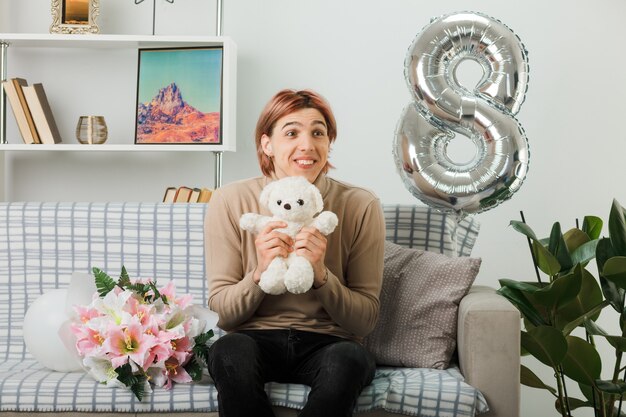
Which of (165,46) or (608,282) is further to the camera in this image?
(165,46)

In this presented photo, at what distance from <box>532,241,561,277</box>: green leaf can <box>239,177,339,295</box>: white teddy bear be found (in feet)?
1.98

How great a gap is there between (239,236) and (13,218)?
748 millimetres

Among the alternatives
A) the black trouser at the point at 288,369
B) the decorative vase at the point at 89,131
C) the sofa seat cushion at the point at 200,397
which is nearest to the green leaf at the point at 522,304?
the sofa seat cushion at the point at 200,397

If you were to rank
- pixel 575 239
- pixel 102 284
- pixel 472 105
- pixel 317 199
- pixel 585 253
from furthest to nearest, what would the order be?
pixel 575 239, pixel 585 253, pixel 472 105, pixel 102 284, pixel 317 199

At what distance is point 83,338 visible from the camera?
2.08 meters

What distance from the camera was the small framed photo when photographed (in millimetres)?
3064

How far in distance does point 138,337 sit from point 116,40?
4.50ft


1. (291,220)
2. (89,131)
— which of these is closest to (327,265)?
(291,220)

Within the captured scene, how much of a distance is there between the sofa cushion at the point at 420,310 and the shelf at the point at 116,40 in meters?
1.13

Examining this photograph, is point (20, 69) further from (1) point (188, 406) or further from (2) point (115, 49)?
(1) point (188, 406)

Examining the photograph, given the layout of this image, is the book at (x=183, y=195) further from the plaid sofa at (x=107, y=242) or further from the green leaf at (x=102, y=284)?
the green leaf at (x=102, y=284)

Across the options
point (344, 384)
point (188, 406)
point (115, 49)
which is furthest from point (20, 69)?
point (344, 384)

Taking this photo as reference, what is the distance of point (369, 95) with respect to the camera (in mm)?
3203

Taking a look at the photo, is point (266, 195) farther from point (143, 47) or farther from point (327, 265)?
point (143, 47)
